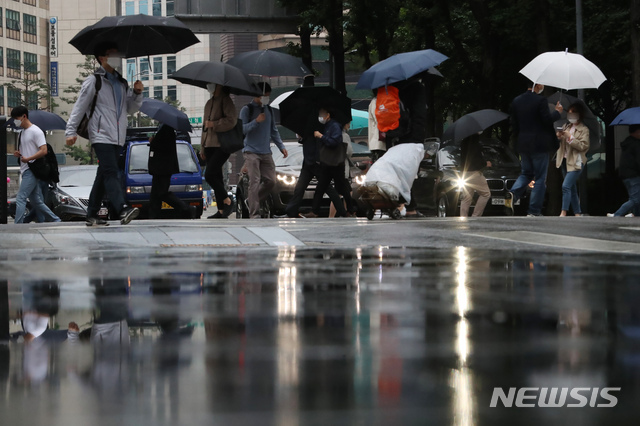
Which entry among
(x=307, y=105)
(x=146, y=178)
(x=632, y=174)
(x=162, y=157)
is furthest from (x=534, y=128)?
(x=146, y=178)

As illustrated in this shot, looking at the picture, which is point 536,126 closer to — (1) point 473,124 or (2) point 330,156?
(1) point 473,124

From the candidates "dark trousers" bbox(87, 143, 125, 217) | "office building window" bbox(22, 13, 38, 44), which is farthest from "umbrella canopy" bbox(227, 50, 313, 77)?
"office building window" bbox(22, 13, 38, 44)

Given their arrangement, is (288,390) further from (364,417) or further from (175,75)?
(175,75)

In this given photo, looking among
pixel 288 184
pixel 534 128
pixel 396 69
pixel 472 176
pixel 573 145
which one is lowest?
pixel 288 184

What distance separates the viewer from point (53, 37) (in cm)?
10338

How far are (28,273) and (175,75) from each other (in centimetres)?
864

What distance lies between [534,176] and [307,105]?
3518mm

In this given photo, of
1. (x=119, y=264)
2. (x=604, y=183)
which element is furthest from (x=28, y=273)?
(x=604, y=183)

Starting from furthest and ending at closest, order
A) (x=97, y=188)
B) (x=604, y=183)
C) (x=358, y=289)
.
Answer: (x=604, y=183), (x=97, y=188), (x=358, y=289)

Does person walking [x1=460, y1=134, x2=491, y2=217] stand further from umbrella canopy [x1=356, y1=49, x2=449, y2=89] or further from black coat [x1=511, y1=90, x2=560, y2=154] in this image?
umbrella canopy [x1=356, y1=49, x2=449, y2=89]

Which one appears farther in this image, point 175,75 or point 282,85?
point 282,85

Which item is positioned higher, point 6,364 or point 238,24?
point 238,24

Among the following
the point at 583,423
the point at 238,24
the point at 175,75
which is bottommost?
the point at 583,423

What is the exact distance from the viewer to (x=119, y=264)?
7.55m
